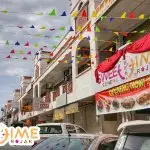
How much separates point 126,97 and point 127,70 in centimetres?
109

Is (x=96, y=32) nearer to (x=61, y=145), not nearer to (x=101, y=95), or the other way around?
(x=101, y=95)

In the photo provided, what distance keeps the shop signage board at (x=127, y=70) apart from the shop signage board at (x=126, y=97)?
0.67 ft

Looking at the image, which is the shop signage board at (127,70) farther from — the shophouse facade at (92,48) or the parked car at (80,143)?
the parked car at (80,143)

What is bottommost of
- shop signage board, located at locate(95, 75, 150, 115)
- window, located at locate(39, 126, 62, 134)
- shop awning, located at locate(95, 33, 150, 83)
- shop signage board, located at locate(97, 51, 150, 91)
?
window, located at locate(39, 126, 62, 134)

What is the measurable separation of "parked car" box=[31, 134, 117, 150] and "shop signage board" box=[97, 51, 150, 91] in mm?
6482

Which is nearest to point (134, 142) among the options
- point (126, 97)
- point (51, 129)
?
point (126, 97)

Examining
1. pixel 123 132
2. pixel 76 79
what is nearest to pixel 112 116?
pixel 76 79

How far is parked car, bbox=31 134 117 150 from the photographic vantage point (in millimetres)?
6762

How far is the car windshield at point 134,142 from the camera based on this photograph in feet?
12.6

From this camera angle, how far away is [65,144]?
7211 millimetres

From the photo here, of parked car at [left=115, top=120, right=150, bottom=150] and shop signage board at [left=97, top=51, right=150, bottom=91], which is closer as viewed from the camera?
parked car at [left=115, top=120, right=150, bottom=150]

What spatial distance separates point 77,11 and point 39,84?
17.1 metres

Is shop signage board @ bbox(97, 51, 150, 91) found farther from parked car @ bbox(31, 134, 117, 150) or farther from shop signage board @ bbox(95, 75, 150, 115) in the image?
parked car @ bbox(31, 134, 117, 150)

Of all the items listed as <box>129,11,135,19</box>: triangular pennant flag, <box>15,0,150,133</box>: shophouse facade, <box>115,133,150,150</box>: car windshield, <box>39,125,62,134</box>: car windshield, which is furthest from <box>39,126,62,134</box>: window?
<box>115,133,150,150</box>: car windshield
